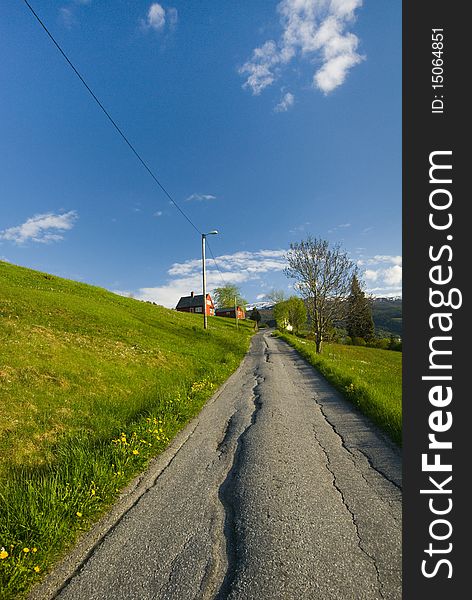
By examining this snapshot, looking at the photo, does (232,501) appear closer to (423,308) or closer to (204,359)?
(423,308)

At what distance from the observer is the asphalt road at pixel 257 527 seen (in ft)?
8.95

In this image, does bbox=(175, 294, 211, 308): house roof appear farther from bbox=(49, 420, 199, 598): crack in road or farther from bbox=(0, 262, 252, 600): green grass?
bbox=(49, 420, 199, 598): crack in road

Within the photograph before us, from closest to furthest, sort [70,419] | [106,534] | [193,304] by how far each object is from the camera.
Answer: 1. [106,534]
2. [70,419]
3. [193,304]

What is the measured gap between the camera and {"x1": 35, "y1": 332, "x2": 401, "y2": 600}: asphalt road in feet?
8.95

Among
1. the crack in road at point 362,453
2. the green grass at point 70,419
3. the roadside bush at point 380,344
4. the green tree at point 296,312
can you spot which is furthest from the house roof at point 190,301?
the crack in road at point 362,453

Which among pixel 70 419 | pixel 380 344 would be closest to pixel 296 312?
pixel 380 344

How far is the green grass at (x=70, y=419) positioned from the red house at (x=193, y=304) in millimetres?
91222

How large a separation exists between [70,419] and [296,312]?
272 ft

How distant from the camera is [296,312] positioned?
87625 mm

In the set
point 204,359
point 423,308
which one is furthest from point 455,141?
point 204,359

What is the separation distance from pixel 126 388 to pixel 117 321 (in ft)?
42.3

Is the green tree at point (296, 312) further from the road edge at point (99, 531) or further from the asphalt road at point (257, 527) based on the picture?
the road edge at point (99, 531)

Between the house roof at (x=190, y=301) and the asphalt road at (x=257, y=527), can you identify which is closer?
the asphalt road at (x=257, y=527)

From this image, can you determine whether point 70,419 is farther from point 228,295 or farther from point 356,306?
point 228,295
